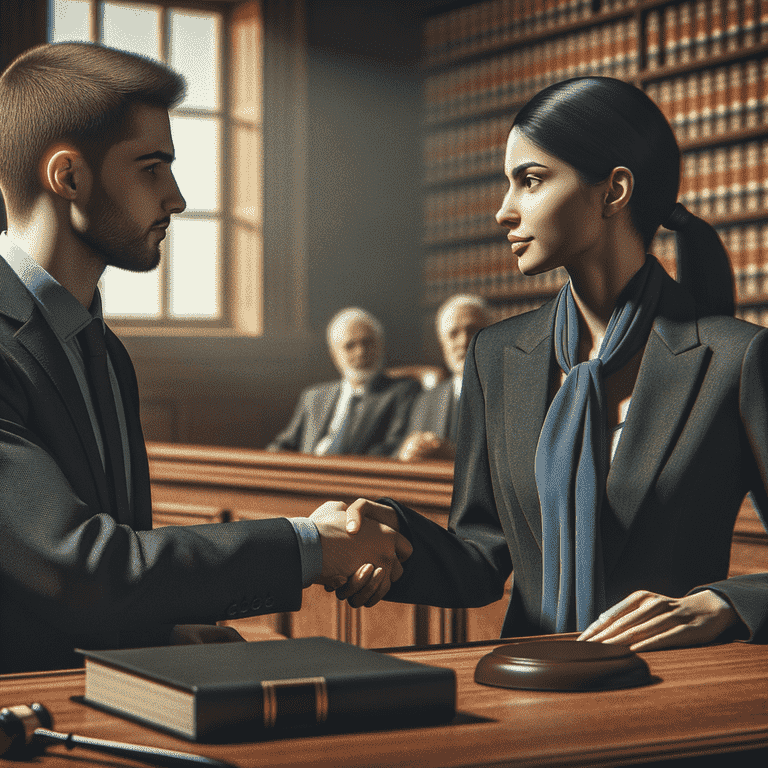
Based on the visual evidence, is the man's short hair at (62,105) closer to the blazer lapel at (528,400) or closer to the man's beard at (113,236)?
the man's beard at (113,236)

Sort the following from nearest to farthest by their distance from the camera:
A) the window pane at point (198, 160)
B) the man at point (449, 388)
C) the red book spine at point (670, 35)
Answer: the man at point (449, 388), the red book spine at point (670, 35), the window pane at point (198, 160)

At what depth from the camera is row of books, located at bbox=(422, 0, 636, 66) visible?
744 centimetres

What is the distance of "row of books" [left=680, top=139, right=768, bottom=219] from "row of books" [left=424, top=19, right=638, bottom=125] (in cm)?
78

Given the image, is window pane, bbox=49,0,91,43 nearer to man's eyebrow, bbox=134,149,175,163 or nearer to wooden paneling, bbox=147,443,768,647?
wooden paneling, bbox=147,443,768,647

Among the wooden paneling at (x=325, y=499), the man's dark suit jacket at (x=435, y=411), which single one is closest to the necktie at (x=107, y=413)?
the wooden paneling at (x=325, y=499)

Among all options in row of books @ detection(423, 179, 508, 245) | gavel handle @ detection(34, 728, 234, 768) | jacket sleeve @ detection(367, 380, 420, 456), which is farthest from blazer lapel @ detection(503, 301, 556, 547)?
row of books @ detection(423, 179, 508, 245)

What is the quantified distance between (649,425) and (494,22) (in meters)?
6.94

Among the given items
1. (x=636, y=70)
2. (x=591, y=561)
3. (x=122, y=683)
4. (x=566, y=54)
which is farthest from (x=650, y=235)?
(x=566, y=54)

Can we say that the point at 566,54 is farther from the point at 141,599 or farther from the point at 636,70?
the point at 141,599

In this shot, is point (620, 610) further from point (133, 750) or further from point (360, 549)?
point (133, 750)

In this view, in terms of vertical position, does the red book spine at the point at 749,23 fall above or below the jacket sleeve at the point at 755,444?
above

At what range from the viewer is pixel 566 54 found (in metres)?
7.56

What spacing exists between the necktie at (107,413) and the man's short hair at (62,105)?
209 millimetres

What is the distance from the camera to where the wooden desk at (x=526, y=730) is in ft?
3.26
